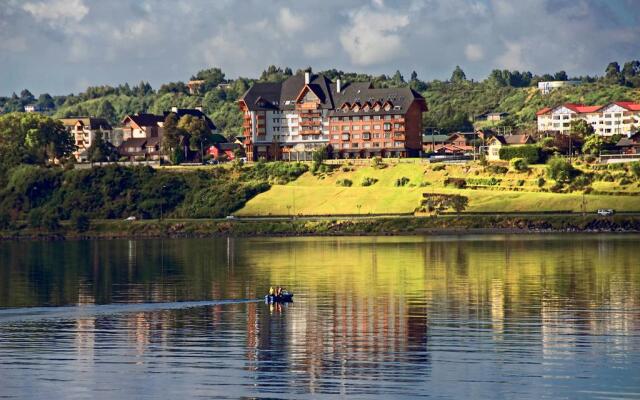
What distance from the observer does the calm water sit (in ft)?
202

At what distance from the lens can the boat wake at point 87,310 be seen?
88250mm

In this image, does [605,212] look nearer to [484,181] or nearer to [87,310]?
[484,181]

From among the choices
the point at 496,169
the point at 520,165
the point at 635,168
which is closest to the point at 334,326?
the point at 635,168

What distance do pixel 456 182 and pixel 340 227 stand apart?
70.9ft

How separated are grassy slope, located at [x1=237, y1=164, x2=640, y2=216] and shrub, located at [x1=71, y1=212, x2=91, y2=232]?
2274cm

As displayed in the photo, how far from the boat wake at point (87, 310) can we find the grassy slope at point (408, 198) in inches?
Result: 3264

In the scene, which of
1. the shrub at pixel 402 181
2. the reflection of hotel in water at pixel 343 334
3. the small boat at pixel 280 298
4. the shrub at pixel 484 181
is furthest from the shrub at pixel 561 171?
the small boat at pixel 280 298

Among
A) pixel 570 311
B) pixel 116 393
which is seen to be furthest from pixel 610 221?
pixel 116 393

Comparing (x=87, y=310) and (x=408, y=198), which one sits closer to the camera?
(x=87, y=310)

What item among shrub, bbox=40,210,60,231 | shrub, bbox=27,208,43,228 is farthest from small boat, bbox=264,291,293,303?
shrub, bbox=27,208,43,228

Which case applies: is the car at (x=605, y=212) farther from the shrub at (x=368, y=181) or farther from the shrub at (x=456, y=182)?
the shrub at (x=368, y=181)

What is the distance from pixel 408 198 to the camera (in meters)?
184

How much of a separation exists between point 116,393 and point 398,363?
14543mm

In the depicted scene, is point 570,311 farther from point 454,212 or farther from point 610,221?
point 454,212
